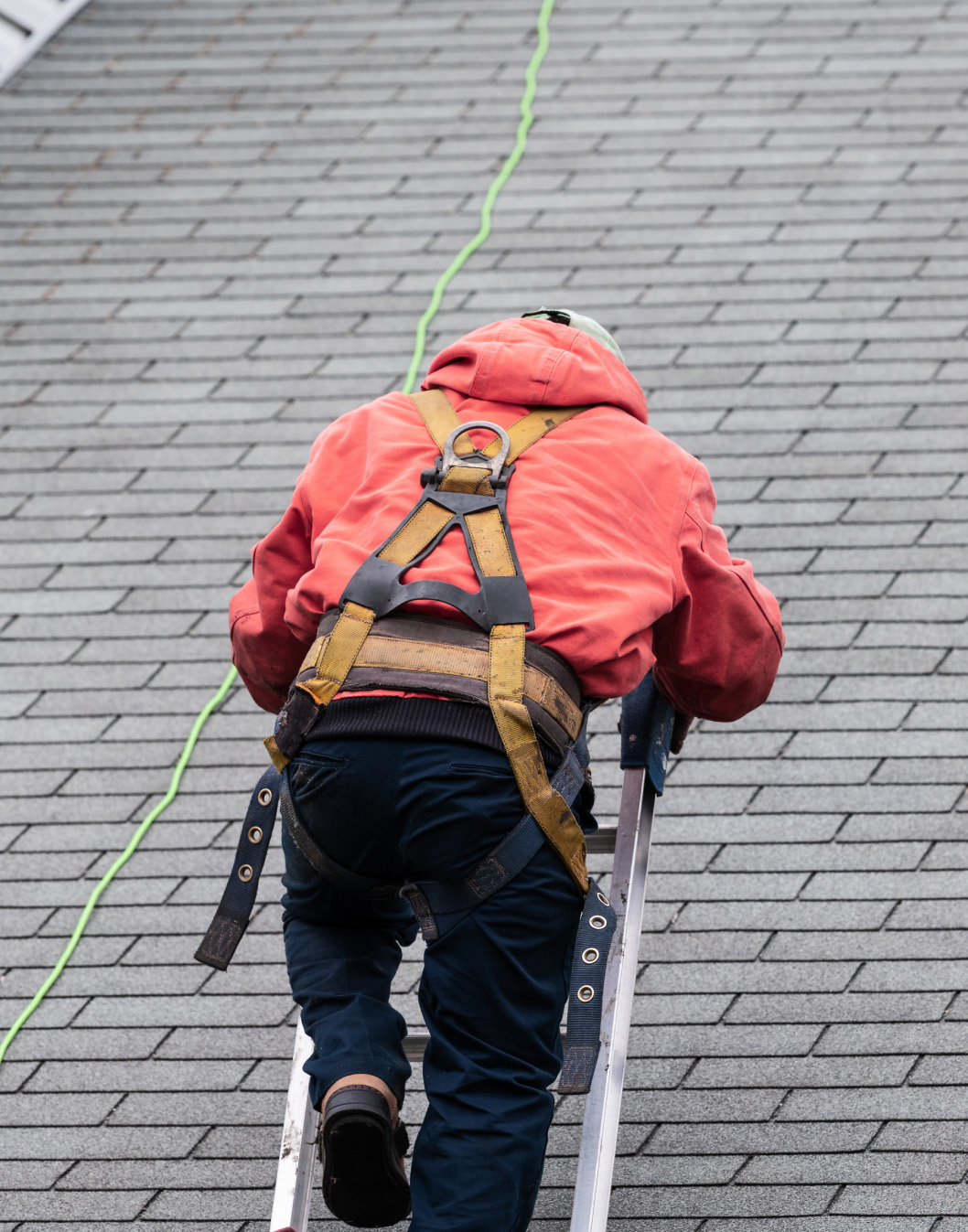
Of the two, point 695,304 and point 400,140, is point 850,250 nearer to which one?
point 695,304

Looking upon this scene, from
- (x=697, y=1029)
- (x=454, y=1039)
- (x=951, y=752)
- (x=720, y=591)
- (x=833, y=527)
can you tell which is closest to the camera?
(x=454, y=1039)

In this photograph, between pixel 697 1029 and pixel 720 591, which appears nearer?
pixel 720 591

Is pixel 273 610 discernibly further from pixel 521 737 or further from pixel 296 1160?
pixel 296 1160

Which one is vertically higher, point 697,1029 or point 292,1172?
point 292,1172

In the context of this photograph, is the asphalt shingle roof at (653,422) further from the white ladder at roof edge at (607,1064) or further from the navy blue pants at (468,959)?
the navy blue pants at (468,959)

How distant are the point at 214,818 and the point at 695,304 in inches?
107

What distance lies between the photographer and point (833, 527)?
4.80 metres

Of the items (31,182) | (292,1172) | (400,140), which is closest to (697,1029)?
(292,1172)

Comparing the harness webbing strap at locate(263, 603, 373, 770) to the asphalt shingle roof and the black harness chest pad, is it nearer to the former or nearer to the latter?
the black harness chest pad

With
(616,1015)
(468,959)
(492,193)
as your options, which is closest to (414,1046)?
(616,1015)

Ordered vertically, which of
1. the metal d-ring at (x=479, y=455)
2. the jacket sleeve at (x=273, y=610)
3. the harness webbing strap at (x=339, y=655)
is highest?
the metal d-ring at (x=479, y=455)

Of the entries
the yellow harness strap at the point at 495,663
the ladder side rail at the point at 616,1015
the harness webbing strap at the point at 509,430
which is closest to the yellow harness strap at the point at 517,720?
the yellow harness strap at the point at 495,663

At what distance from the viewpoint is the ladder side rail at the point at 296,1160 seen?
9.21 ft

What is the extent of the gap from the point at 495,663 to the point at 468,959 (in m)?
0.47
